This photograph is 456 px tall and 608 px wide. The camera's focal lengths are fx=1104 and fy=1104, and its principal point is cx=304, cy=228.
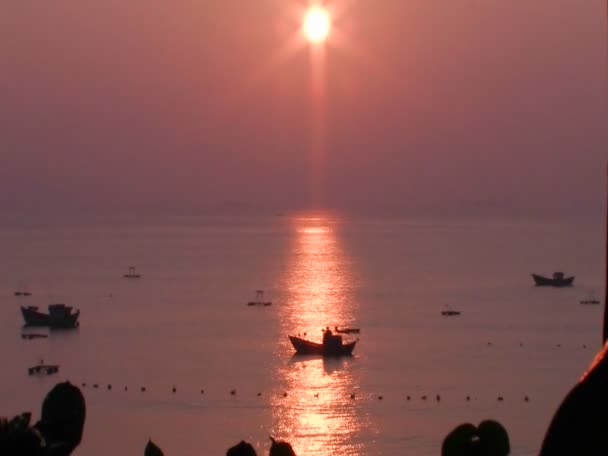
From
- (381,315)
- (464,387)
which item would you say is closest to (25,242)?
(381,315)

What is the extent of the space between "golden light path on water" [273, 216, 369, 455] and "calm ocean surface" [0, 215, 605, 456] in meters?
0.12

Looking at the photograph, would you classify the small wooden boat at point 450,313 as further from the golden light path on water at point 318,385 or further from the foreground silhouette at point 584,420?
the foreground silhouette at point 584,420

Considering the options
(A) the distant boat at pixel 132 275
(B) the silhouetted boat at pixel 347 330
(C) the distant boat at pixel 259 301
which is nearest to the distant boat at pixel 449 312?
(B) the silhouetted boat at pixel 347 330

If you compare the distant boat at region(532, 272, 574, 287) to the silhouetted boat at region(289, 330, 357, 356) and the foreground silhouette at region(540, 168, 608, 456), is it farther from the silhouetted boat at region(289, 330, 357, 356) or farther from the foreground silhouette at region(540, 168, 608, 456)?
the foreground silhouette at region(540, 168, 608, 456)

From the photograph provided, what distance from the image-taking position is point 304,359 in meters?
53.8

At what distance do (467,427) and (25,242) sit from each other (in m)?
194

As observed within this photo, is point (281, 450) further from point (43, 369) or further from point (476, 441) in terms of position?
point (43, 369)

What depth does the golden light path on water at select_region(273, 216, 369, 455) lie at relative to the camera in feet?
118

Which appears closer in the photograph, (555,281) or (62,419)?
(62,419)

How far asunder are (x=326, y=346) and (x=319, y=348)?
701 mm

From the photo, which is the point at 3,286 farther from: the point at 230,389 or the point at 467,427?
the point at 467,427

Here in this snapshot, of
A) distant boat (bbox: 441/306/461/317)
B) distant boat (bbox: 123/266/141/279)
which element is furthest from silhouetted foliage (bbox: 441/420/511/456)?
distant boat (bbox: 123/266/141/279)

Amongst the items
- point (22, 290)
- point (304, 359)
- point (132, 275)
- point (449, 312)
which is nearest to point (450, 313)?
point (449, 312)

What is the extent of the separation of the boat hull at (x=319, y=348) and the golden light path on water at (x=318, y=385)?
451 mm
